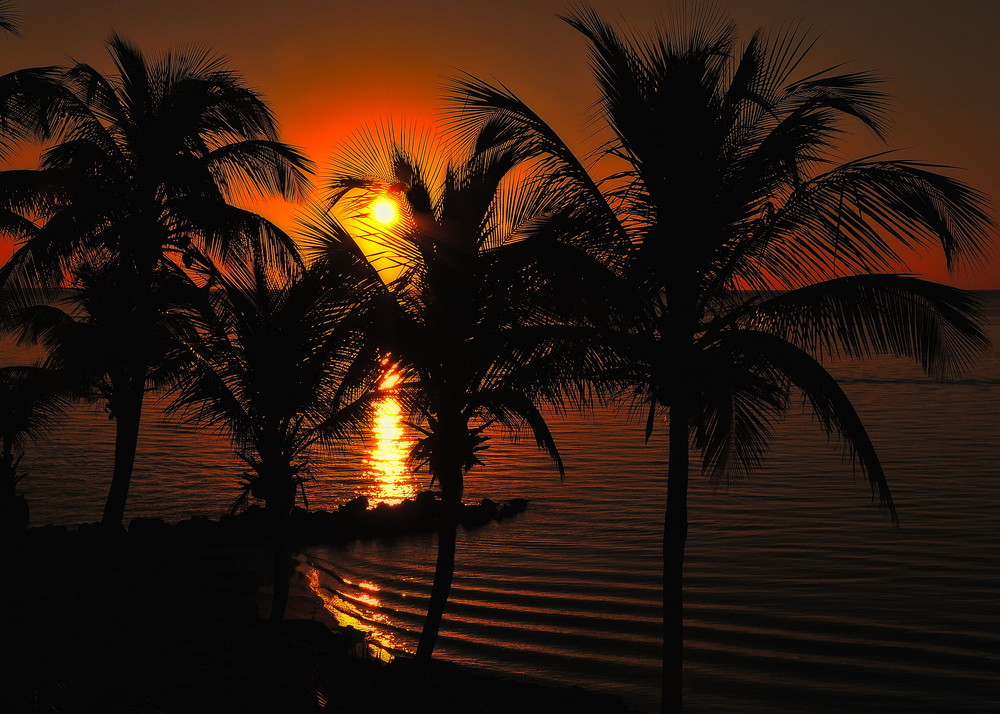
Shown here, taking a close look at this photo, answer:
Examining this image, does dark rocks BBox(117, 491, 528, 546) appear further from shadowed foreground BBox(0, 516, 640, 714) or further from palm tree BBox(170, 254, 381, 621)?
palm tree BBox(170, 254, 381, 621)

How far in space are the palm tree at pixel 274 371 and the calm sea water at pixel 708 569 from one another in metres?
1.00

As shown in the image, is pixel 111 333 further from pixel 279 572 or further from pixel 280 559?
pixel 279 572

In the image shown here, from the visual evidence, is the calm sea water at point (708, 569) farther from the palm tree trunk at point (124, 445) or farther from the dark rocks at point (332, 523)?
the palm tree trunk at point (124, 445)

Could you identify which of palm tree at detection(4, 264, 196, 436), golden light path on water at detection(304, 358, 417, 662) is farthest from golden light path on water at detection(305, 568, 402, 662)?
palm tree at detection(4, 264, 196, 436)

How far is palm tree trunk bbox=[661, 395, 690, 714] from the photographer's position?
31.6 ft

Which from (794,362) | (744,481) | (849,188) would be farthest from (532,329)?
(744,481)

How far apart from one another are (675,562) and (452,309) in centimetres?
A: 426

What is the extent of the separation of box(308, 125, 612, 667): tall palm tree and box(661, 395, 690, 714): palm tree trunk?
1.32 m

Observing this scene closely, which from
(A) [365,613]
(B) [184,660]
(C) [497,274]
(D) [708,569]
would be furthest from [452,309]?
(D) [708,569]

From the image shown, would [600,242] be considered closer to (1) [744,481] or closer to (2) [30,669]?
(2) [30,669]

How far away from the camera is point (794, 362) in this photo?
852 centimetres

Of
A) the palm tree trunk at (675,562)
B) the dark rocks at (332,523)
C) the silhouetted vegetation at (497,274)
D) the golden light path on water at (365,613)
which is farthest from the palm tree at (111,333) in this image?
the dark rocks at (332,523)

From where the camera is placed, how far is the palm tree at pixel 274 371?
475 inches

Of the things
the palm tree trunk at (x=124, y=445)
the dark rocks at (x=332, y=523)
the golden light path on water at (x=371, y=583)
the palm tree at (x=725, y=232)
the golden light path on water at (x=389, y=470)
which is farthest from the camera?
the golden light path on water at (x=389, y=470)
